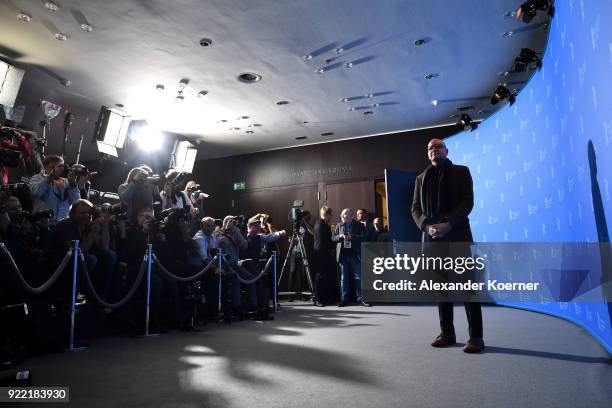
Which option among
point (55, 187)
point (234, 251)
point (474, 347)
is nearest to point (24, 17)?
point (55, 187)

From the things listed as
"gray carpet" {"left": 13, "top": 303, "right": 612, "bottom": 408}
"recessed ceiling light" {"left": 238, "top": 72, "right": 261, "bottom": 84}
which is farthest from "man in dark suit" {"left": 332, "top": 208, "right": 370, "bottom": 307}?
"gray carpet" {"left": 13, "top": 303, "right": 612, "bottom": 408}

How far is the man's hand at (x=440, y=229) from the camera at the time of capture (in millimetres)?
2519

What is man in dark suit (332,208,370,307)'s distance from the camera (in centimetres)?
599

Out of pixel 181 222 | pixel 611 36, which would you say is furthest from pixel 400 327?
pixel 611 36

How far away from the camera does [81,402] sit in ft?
5.36

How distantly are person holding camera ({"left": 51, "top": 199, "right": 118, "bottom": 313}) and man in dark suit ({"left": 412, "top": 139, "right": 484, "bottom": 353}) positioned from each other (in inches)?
102

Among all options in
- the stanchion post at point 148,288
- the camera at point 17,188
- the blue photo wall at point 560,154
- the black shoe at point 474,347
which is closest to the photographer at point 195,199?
the stanchion post at point 148,288

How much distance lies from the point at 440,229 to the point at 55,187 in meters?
3.66

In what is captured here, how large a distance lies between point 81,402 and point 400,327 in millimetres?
2688

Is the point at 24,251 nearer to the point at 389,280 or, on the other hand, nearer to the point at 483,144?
the point at 389,280

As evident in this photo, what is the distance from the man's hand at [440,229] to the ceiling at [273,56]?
2702 mm

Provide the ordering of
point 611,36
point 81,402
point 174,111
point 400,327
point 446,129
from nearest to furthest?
point 81,402, point 611,36, point 400,327, point 174,111, point 446,129

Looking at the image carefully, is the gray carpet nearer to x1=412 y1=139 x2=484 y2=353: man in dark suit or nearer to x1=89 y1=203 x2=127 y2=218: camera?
x1=412 y1=139 x2=484 y2=353: man in dark suit

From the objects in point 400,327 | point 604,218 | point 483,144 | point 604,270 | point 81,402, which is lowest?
point 81,402
